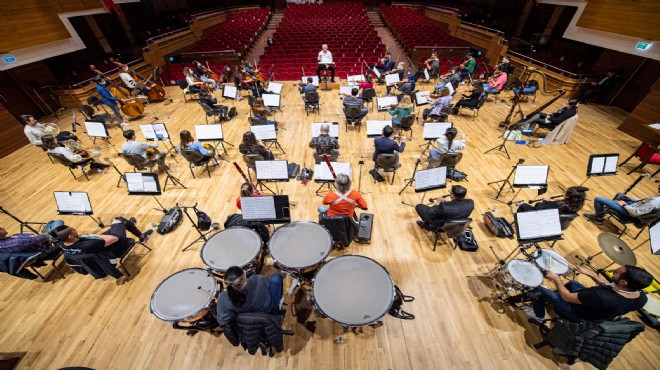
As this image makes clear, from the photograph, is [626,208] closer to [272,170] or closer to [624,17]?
[272,170]

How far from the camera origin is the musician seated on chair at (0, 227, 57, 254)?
11.8 ft

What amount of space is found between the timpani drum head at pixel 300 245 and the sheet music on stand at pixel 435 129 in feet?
12.5

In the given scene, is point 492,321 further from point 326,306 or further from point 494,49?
point 494,49

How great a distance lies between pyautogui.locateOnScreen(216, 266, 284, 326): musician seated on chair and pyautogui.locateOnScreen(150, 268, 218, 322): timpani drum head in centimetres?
44

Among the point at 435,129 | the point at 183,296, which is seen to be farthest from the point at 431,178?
the point at 183,296

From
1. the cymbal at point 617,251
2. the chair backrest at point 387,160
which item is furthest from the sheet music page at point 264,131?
the cymbal at point 617,251

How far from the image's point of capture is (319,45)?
13414 mm

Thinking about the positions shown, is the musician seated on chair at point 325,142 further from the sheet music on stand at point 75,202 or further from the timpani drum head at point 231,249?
the sheet music on stand at point 75,202

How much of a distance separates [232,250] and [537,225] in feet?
13.6

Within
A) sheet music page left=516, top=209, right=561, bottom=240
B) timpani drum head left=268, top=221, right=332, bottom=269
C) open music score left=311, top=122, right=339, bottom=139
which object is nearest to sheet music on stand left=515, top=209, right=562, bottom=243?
sheet music page left=516, top=209, right=561, bottom=240

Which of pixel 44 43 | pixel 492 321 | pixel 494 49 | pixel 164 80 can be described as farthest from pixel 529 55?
pixel 44 43

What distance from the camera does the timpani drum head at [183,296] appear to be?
9.09ft

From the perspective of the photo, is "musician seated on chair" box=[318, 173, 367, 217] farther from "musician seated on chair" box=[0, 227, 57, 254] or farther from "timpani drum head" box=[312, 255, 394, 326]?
"musician seated on chair" box=[0, 227, 57, 254]

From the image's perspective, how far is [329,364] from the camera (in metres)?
3.16
